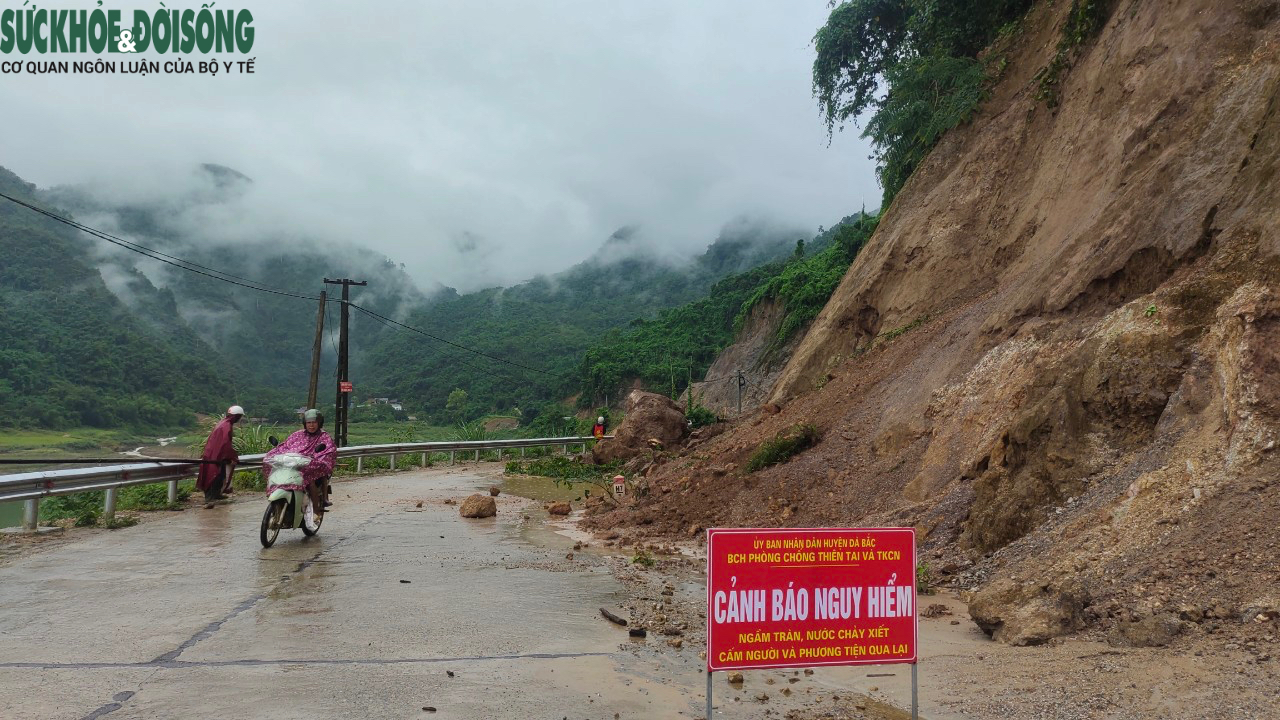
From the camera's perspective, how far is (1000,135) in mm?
17250

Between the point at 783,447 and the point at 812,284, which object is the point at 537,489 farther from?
the point at 812,284

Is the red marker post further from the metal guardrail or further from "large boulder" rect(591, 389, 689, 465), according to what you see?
"large boulder" rect(591, 389, 689, 465)

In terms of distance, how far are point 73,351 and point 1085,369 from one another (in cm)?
5129

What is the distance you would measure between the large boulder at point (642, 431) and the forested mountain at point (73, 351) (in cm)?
2778

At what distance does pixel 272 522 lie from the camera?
10.1 meters

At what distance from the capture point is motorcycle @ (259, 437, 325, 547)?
10.1m

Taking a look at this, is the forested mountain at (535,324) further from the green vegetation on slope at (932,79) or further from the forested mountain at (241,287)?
the green vegetation on slope at (932,79)

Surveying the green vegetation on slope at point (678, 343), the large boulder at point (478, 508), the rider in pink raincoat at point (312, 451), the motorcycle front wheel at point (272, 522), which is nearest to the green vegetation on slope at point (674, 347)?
the green vegetation on slope at point (678, 343)

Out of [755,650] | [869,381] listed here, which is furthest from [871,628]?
[869,381]

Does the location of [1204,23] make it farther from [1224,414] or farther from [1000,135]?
[1224,414]

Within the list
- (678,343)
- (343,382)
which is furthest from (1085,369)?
(678,343)

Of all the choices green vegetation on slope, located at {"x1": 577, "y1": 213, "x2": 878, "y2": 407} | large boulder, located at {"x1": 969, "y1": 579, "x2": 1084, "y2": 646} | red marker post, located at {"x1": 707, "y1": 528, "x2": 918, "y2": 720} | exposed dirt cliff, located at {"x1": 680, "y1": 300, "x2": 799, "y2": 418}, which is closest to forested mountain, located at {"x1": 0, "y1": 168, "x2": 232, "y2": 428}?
green vegetation on slope, located at {"x1": 577, "y1": 213, "x2": 878, "y2": 407}

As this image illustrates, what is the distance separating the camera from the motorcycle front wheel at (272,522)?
9.91m

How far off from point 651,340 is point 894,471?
51.6 meters
